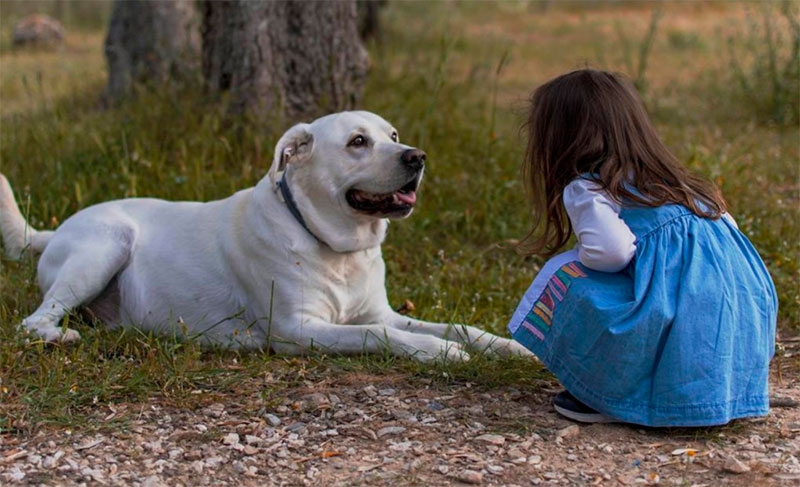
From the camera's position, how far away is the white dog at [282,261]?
4055 mm

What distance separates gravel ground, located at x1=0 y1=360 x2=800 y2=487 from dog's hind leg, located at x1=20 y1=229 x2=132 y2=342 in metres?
0.98

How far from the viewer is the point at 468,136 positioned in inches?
260

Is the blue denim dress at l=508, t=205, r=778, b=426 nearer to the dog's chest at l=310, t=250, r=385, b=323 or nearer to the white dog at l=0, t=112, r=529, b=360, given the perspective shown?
the white dog at l=0, t=112, r=529, b=360

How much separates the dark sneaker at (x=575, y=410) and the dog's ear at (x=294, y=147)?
1.45 meters

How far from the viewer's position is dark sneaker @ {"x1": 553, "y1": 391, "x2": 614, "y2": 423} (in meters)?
3.40

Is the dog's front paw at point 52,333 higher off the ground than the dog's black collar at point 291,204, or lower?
lower

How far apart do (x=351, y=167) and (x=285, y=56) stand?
2.38m

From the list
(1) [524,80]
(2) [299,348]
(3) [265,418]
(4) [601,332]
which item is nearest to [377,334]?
(2) [299,348]

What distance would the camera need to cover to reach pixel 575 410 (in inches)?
135

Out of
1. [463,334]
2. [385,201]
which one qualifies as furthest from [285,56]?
[463,334]

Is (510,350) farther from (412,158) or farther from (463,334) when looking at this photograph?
(412,158)

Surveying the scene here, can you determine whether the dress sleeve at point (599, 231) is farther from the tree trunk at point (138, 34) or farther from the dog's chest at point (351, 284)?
the tree trunk at point (138, 34)

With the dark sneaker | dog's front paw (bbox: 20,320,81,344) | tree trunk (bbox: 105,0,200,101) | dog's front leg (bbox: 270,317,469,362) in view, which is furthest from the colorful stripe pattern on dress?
tree trunk (bbox: 105,0,200,101)

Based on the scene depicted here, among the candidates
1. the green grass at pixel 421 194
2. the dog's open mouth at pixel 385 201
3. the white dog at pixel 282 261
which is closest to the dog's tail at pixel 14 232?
the green grass at pixel 421 194
